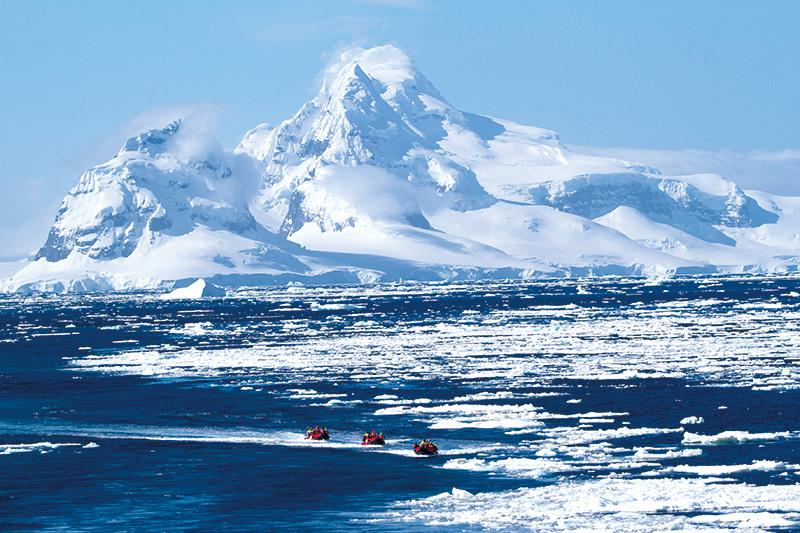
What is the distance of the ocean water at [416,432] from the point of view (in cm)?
4472

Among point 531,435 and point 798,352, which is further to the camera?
point 798,352

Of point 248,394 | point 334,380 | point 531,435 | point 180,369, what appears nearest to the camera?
point 531,435

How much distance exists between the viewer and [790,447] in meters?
53.9

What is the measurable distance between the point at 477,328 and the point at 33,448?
76.8 meters

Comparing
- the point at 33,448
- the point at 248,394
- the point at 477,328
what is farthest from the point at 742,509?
the point at 477,328

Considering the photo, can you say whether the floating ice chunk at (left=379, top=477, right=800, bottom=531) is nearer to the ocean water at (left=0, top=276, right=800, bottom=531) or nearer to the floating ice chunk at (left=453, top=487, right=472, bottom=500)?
the ocean water at (left=0, top=276, right=800, bottom=531)

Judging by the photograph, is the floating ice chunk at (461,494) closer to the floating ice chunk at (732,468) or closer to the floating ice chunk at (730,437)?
the floating ice chunk at (732,468)

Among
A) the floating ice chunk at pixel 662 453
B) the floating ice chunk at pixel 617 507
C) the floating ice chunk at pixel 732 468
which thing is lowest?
the floating ice chunk at pixel 617 507

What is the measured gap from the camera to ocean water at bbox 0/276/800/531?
44.7 meters

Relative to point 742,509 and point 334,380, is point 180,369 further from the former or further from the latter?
point 742,509

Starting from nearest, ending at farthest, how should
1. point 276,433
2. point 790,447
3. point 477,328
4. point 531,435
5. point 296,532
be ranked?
1. point 296,532
2. point 790,447
3. point 531,435
4. point 276,433
5. point 477,328

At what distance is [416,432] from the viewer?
6203 centimetres

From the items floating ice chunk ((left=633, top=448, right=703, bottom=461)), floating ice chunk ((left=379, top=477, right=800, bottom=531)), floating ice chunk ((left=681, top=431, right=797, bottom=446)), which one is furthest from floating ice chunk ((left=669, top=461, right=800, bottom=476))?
floating ice chunk ((left=681, top=431, right=797, bottom=446))

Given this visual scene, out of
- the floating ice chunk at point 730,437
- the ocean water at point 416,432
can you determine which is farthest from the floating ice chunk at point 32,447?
the floating ice chunk at point 730,437
